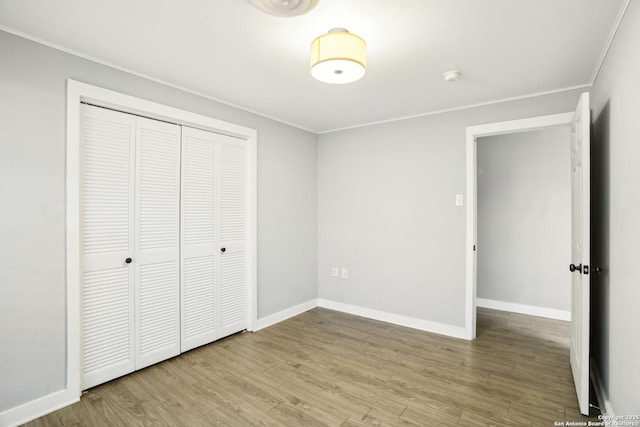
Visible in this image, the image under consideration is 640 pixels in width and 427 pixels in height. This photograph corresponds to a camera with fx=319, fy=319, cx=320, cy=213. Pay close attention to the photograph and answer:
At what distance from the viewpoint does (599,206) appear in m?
2.27

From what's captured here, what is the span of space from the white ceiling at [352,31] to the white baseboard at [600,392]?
221cm

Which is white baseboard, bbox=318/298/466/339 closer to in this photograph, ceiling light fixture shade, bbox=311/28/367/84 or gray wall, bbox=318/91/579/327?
gray wall, bbox=318/91/579/327

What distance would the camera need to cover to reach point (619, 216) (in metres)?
1.77

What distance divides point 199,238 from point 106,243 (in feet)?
2.59

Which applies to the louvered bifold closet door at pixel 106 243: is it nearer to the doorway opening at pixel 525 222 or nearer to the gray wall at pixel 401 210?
the gray wall at pixel 401 210

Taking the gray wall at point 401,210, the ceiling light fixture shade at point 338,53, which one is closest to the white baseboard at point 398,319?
the gray wall at point 401,210

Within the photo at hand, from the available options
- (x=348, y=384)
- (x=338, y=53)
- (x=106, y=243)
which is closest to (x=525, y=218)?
(x=348, y=384)

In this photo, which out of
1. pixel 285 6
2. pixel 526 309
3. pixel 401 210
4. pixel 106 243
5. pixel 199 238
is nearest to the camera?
pixel 285 6

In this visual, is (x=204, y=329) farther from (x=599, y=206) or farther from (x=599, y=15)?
(x=599, y=15)

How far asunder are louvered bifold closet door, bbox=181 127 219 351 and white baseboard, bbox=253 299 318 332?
55cm

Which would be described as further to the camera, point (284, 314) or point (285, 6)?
point (284, 314)

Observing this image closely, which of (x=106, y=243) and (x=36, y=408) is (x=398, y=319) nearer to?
(x=106, y=243)

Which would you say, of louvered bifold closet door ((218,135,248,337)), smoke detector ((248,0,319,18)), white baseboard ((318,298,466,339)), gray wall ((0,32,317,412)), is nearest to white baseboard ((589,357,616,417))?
white baseboard ((318,298,466,339))

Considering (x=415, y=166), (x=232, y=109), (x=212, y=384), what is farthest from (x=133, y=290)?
(x=415, y=166)
